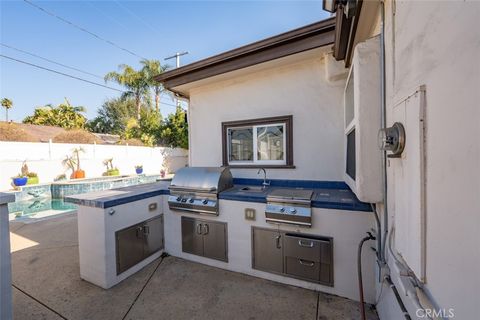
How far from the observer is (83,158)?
1196cm

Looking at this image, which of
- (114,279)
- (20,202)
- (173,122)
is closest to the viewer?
(114,279)

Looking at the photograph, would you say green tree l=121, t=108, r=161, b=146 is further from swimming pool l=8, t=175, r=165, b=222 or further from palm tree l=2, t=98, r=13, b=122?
palm tree l=2, t=98, r=13, b=122

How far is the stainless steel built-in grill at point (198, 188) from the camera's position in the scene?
11.0 ft

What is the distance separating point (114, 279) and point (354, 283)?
3.20 metres

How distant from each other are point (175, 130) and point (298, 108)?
14037 mm

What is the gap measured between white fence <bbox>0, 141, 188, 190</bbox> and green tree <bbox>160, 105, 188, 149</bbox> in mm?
795

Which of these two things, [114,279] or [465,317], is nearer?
[465,317]

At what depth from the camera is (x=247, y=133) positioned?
4.48m

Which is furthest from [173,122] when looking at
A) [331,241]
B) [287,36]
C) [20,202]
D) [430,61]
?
[430,61]

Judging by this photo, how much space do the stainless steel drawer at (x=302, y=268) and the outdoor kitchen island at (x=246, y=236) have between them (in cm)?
1

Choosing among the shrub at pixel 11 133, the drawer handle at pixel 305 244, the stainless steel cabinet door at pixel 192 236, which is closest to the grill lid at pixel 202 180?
the stainless steel cabinet door at pixel 192 236

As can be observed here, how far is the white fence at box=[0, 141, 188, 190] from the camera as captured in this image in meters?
9.50

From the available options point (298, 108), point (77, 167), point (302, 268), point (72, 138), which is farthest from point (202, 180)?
point (72, 138)

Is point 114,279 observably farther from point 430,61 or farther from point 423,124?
point 430,61
